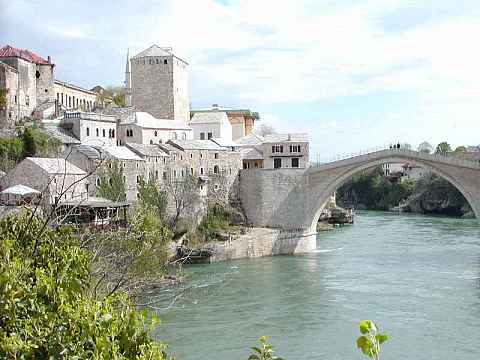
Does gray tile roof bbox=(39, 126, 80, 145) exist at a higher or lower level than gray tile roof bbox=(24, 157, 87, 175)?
higher

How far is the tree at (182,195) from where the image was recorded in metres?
26.2

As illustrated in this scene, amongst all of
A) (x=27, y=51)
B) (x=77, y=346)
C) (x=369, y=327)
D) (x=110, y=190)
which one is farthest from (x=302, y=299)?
(x=27, y=51)

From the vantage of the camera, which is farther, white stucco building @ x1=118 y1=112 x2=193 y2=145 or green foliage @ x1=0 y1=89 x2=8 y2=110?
white stucco building @ x1=118 y1=112 x2=193 y2=145

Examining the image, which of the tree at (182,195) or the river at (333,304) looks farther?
the tree at (182,195)

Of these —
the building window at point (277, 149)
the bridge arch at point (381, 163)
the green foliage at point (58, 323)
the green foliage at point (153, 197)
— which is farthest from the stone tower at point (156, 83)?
the green foliage at point (58, 323)

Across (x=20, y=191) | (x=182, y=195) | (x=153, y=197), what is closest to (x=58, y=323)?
(x=20, y=191)

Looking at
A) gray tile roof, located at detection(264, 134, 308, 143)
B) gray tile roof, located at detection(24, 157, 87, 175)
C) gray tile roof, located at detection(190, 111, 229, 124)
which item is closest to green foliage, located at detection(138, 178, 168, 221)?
gray tile roof, located at detection(24, 157, 87, 175)

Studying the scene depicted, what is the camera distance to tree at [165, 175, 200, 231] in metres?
26.2

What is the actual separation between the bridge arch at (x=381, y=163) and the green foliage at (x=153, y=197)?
6.57 m

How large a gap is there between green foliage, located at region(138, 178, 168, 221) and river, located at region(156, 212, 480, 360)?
3.17 m

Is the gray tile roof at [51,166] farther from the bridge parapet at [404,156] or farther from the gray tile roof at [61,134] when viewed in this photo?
the bridge parapet at [404,156]

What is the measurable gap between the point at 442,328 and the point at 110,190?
12.9m

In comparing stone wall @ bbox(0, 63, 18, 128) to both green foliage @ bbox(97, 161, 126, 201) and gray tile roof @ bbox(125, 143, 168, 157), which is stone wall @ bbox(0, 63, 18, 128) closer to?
gray tile roof @ bbox(125, 143, 168, 157)

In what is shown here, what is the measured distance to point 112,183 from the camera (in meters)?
23.3
